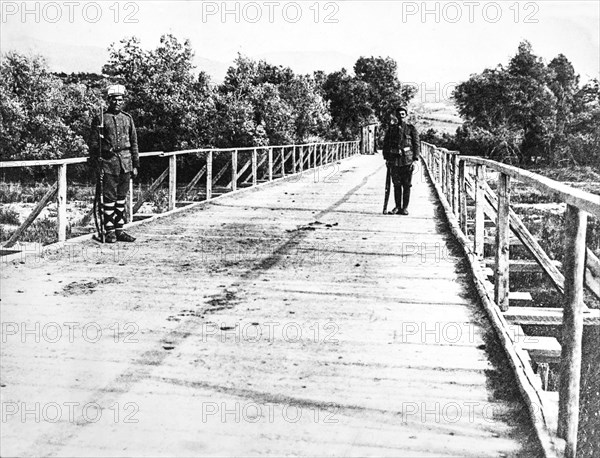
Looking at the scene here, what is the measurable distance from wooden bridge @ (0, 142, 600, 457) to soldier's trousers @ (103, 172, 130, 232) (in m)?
0.36

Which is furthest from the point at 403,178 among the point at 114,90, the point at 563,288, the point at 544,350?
the point at 563,288

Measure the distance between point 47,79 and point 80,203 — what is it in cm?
943

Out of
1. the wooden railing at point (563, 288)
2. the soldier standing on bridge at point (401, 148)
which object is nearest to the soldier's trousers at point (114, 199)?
the wooden railing at point (563, 288)

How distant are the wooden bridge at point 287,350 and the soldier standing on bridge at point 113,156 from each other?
43cm

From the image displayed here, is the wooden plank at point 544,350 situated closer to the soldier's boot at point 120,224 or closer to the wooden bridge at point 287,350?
the wooden bridge at point 287,350


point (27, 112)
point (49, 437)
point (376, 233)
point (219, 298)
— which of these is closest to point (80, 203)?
point (27, 112)

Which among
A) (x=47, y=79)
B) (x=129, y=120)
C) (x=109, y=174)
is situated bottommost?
(x=109, y=174)

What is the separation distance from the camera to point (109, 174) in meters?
8.43

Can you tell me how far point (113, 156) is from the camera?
8.44 m

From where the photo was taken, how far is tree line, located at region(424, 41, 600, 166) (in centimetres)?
6200

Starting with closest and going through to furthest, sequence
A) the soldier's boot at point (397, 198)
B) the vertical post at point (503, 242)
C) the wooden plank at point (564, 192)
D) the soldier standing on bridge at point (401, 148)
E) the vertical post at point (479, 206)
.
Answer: the wooden plank at point (564, 192) → the vertical post at point (503, 242) → the vertical post at point (479, 206) → the soldier standing on bridge at point (401, 148) → the soldier's boot at point (397, 198)

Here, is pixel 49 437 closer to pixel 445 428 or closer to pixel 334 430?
pixel 334 430

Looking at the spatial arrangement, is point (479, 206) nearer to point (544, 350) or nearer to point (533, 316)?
point (533, 316)

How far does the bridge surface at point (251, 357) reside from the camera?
3.17 metres
